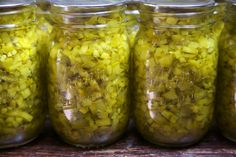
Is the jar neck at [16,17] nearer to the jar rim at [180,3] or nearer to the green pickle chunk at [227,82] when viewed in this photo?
the jar rim at [180,3]

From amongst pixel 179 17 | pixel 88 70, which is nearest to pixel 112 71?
pixel 88 70

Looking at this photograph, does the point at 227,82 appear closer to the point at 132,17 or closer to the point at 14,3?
the point at 132,17

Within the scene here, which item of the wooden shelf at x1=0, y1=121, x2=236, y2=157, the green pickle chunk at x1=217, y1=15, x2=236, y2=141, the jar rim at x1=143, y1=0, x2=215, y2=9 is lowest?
the wooden shelf at x1=0, y1=121, x2=236, y2=157

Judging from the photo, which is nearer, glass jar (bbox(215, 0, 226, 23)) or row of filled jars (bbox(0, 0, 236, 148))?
row of filled jars (bbox(0, 0, 236, 148))

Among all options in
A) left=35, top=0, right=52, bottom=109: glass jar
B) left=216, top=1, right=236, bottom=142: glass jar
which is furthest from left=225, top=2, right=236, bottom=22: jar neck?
left=35, top=0, right=52, bottom=109: glass jar

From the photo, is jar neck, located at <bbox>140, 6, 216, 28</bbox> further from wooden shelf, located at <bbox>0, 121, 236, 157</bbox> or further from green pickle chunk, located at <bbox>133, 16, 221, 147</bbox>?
wooden shelf, located at <bbox>0, 121, 236, 157</bbox>

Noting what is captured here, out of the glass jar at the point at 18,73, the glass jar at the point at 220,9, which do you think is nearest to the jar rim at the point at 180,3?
the glass jar at the point at 220,9
